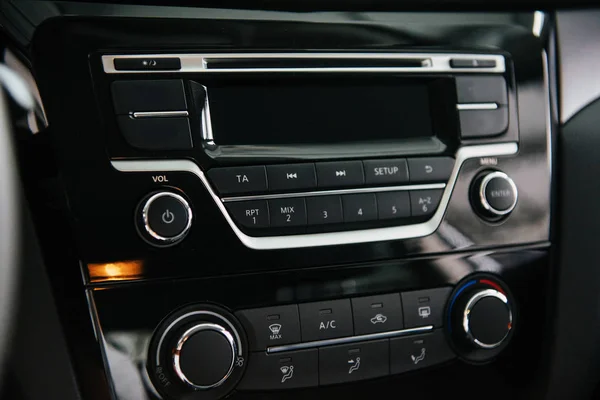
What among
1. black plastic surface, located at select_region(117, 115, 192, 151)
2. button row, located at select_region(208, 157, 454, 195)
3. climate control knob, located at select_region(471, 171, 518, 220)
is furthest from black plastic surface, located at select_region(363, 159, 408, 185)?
black plastic surface, located at select_region(117, 115, 192, 151)

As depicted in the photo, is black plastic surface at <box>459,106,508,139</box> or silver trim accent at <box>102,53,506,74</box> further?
black plastic surface at <box>459,106,508,139</box>

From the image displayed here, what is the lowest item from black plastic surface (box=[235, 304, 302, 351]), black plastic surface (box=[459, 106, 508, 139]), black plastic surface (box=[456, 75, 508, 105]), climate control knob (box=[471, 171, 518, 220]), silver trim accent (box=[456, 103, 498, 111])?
black plastic surface (box=[235, 304, 302, 351])

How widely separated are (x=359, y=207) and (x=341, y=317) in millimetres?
132

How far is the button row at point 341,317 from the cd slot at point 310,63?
0.91 feet

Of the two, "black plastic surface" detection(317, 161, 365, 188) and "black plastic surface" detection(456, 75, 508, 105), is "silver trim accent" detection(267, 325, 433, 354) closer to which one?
"black plastic surface" detection(317, 161, 365, 188)

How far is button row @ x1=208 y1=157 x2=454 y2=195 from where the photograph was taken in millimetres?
575

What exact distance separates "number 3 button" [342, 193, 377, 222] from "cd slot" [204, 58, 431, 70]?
0.16 metres

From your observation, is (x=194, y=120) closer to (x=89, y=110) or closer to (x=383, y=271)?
(x=89, y=110)

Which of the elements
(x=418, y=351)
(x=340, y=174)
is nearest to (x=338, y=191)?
(x=340, y=174)

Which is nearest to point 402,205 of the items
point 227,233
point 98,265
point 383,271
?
point 383,271

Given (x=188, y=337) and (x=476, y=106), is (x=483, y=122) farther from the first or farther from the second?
(x=188, y=337)

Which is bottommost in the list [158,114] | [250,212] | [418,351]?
[418,351]

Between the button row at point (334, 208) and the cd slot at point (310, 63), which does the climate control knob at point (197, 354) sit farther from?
the cd slot at point (310, 63)

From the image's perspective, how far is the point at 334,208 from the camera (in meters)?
0.60
